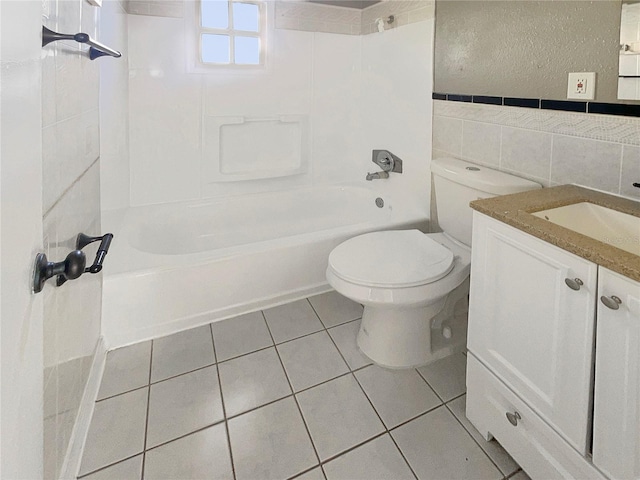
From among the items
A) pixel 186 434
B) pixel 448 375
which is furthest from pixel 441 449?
pixel 186 434

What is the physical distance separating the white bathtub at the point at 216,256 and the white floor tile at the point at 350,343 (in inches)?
13.7

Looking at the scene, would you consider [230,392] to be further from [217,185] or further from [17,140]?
[217,185]

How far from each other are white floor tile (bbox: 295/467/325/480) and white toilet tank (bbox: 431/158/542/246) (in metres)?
1.18

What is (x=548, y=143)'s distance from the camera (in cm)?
159

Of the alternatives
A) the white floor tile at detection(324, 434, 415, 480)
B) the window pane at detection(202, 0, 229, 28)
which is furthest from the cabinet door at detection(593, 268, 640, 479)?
the window pane at detection(202, 0, 229, 28)

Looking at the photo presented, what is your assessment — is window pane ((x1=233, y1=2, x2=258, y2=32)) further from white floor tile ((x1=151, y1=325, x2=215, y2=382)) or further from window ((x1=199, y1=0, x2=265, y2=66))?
white floor tile ((x1=151, y1=325, x2=215, y2=382))

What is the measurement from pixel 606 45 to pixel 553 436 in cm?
126

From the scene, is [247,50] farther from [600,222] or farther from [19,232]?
[19,232]

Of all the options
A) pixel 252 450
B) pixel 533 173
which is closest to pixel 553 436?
pixel 252 450

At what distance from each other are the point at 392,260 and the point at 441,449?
2.33 ft

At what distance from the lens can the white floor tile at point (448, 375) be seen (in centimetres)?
159

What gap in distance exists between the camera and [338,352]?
Result: 5.99 ft

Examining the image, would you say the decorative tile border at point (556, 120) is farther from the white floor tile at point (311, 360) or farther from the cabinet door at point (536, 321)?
the white floor tile at point (311, 360)

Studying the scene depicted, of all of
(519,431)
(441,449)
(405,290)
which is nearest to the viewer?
(519,431)
